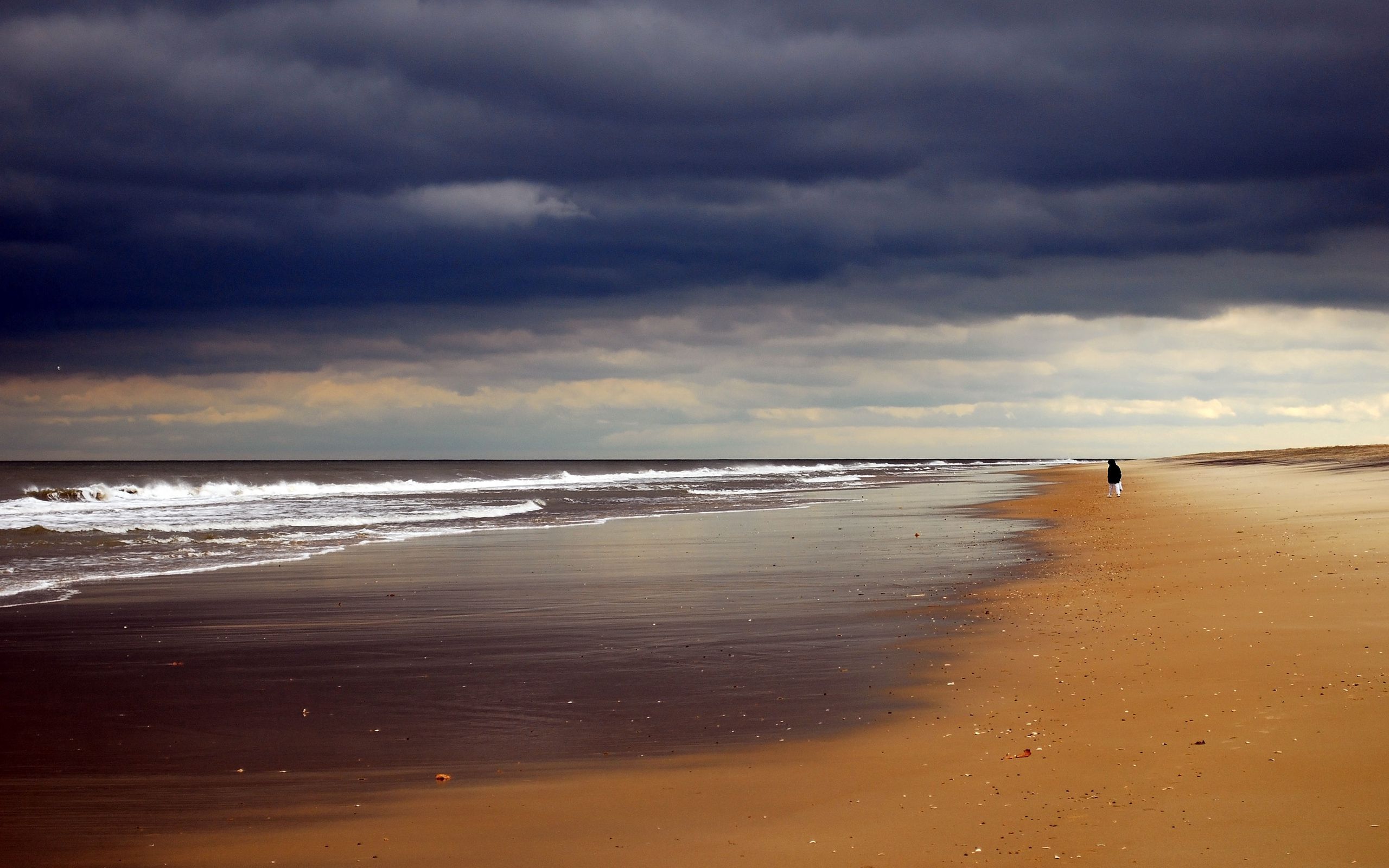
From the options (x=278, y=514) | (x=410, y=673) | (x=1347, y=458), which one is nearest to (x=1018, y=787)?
(x=410, y=673)

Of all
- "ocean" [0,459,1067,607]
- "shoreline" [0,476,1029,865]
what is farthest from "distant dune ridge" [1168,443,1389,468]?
"shoreline" [0,476,1029,865]

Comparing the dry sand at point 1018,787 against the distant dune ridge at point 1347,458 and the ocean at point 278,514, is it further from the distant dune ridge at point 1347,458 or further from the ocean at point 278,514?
the distant dune ridge at point 1347,458

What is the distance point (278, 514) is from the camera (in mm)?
33969

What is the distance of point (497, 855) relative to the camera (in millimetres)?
5160

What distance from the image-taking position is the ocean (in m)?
18.8

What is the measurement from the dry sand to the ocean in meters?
10.8

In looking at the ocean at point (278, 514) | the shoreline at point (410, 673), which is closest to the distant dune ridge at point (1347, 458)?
the ocean at point (278, 514)

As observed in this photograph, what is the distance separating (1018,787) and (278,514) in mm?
32007

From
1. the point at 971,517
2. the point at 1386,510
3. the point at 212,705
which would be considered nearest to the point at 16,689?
the point at 212,705

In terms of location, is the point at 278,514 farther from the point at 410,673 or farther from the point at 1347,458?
the point at 1347,458

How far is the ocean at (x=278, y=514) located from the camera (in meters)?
18.8

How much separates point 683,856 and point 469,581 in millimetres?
11031

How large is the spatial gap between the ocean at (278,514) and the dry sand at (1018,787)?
35.5 ft

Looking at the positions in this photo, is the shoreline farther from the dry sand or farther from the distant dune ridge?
the distant dune ridge
